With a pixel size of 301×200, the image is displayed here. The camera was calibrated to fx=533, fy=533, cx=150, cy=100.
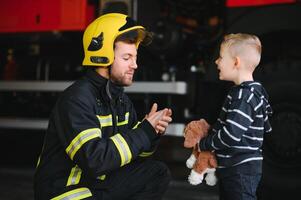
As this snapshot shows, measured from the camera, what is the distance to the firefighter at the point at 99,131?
206 cm

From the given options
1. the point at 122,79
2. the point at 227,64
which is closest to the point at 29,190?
the point at 122,79

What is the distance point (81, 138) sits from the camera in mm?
2039

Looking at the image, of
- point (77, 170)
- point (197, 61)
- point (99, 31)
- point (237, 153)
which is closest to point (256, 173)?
point (237, 153)

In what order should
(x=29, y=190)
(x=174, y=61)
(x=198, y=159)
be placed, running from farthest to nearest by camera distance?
(x=174, y=61), (x=29, y=190), (x=198, y=159)

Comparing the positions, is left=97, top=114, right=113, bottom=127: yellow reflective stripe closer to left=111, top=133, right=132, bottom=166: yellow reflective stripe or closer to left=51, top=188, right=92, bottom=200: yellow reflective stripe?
A: left=111, top=133, right=132, bottom=166: yellow reflective stripe

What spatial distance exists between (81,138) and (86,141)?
0.03 m

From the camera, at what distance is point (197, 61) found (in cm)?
435

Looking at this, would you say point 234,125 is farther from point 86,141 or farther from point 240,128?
point 86,141

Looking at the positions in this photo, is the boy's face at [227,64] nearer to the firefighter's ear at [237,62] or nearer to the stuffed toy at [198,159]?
the firefighter's ear at [237,62]

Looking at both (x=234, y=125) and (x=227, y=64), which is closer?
(x=234, y=125)

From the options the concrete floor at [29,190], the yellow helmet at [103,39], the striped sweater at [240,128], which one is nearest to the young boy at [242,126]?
the striped sweater at [240,128]

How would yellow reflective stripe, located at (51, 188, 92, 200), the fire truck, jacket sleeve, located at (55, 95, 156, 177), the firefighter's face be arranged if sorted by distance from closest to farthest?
1. jacket sleeve, located at (55, 95, 156, 177)
2. yellow reflective stripe, located at (51, 188, 92, 200)
3. the firefighter's face
4. the fire truck

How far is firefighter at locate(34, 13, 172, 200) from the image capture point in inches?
81.0

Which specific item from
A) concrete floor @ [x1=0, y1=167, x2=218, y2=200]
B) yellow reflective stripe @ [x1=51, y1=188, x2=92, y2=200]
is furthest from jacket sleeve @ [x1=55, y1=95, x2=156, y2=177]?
concrete floor @ [x1=0, y1=167, x2=218, y2=200]
